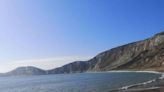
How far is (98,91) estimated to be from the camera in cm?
7281

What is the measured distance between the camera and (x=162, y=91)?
43.1 metres

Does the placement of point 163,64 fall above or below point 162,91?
above

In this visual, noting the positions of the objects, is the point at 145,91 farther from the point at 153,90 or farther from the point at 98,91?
the point at 98,91

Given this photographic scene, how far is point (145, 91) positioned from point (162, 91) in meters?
3.03

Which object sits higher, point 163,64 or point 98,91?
point 163,64

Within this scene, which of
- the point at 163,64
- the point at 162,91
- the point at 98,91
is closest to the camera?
the point at 162,91

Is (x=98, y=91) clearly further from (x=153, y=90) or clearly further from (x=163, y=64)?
(x=163, y=64)

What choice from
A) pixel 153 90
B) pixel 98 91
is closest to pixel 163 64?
pixel 98 91

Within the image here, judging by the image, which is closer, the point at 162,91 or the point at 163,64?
the point at 162,91

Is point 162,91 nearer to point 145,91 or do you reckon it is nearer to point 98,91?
point 145,91

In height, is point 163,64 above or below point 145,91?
above

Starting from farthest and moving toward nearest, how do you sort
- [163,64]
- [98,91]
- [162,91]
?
[163,64]
[98,91]
[162,91]

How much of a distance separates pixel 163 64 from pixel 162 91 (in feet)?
512

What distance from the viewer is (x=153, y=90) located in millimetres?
45875
